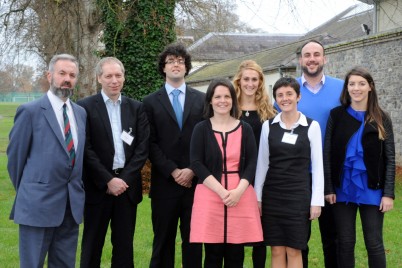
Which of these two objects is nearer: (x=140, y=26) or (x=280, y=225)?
(x=280, y=225)

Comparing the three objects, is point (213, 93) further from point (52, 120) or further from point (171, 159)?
point (52, 120)

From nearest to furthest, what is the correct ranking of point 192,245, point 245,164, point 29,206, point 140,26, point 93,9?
point 29,206, point 245,164, point 192,245, point 140,26, point 93,9

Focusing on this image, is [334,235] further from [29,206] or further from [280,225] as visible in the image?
[29,206]

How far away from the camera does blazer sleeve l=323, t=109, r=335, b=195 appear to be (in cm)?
478

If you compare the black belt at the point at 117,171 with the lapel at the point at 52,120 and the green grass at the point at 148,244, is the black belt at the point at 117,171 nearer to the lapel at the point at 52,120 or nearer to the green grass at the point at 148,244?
the lapel at the point at 52,120

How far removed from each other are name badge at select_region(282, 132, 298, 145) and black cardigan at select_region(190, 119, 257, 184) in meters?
0.27

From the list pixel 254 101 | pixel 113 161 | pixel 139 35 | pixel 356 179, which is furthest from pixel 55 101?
pixel 139 35

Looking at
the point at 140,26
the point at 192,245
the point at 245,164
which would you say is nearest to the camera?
the point at 245,164

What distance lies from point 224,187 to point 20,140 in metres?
1.76

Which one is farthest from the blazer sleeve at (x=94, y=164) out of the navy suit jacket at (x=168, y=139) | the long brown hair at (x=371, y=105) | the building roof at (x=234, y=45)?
the building roof at (x=234, y=45)

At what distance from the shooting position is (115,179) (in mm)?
4785

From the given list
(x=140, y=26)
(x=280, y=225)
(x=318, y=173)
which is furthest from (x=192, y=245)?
(x=140, y=26)

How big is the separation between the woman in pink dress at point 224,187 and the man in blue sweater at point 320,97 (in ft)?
2.57

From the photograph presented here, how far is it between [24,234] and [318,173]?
8.50ft
